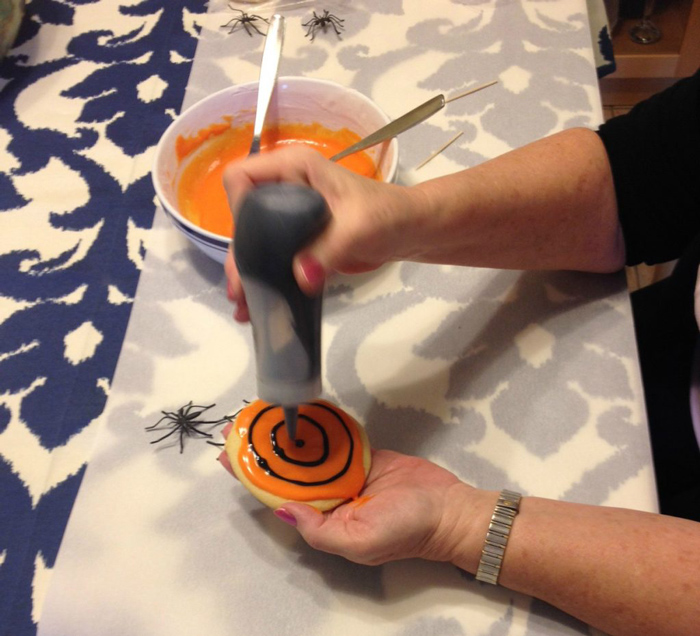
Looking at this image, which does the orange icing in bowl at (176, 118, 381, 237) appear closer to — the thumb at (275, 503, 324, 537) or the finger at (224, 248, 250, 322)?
the finger at (224, 248, 250, 322)

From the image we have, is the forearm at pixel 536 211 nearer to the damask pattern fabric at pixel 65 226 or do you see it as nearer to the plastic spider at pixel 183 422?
the plastic spider at pixel 183 422

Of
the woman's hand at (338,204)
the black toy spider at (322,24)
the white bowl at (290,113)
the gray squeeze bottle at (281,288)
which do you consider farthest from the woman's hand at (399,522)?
the black toy spider at (322,24)

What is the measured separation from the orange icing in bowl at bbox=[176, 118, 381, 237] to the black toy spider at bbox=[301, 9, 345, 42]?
27cm

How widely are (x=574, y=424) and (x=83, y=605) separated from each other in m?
0.51

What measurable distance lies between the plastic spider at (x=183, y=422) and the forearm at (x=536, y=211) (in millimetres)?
292

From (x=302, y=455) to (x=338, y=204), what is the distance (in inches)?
9.7

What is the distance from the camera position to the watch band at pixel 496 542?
555 mm

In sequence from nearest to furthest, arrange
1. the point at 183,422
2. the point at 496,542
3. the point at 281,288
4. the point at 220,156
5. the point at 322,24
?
the point at 281,288 → the point at 496,542 → the point at 183,422 → the point at 220,156 → the point at 322,24

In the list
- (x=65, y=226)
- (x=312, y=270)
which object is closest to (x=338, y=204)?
(x=312, y=270)

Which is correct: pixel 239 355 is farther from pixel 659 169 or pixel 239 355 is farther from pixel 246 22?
pixel 246 22

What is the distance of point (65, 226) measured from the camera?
0.87m

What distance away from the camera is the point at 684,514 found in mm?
674

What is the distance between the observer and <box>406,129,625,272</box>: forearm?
2.19 feet

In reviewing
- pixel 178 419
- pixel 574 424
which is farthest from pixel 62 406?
pixel 574 424
